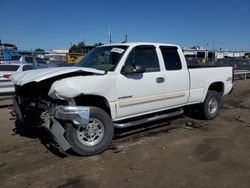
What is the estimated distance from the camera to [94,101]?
5.45m

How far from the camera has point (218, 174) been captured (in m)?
4.46

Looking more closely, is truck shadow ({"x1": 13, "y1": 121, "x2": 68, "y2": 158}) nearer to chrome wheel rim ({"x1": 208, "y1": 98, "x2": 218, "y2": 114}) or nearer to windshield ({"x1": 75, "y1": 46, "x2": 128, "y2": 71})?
windshield ({"x1": 75, "y1": 46, "x2": 128, "y2": 71})

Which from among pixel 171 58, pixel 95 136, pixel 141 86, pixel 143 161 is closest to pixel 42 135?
pixel 95 136

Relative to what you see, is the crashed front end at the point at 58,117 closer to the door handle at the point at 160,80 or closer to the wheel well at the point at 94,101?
the wheel well at the point at 94,101

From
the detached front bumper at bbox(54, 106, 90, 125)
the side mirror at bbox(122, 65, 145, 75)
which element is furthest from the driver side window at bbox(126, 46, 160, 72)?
the detached front bumper at bbox(54, 106, 90, 125)

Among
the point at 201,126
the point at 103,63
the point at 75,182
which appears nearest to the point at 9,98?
the point at 103,63

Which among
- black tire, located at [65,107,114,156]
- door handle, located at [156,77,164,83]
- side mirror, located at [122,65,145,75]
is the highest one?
side mirror, located at [122,65,145,75]

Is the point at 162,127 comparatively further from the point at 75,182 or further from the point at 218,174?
the point at 75,182

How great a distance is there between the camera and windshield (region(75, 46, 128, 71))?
5.80 metres

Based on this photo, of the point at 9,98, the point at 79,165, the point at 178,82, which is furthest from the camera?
the point at 9,98

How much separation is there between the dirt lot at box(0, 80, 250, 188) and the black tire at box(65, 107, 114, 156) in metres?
0.15

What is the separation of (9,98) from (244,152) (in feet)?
29.6

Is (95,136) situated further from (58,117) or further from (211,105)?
(211,105)

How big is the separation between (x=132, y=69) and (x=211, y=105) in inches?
129
